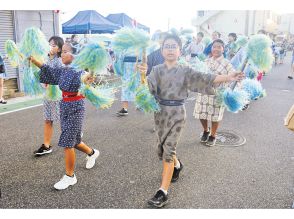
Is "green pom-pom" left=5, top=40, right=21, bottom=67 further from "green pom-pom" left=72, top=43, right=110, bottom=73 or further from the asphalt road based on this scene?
the asphalt road

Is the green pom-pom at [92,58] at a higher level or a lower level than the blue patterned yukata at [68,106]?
higher

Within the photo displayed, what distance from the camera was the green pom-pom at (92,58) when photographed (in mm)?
3246

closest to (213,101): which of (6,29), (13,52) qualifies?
A: (13,52)

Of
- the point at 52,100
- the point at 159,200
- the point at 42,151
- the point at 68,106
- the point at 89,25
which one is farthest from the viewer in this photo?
the point at 89,25

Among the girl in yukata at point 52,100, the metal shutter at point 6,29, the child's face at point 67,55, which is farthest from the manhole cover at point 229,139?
the metal shutter at point 6,29

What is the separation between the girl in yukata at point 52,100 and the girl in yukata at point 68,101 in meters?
0.54

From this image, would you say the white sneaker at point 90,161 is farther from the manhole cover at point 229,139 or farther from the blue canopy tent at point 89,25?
the blue canopy tent at point 89,25

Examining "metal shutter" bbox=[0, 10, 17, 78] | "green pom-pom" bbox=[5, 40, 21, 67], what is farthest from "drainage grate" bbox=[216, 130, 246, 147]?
"metal shutter" bbox=[0, 10, 17, 78]

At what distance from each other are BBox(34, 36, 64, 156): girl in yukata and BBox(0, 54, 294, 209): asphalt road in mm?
176

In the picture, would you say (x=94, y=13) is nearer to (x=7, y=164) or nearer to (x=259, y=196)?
(x=7, y=164)

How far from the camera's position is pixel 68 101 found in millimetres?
3441

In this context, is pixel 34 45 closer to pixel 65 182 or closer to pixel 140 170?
pixel 65 182

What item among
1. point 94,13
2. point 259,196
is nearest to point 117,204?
point 259,196

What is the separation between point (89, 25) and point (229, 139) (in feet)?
25.2
